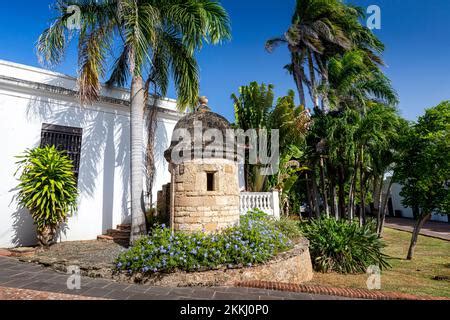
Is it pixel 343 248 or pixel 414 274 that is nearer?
pixel 343 248

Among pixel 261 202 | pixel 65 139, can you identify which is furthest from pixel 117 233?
pixel 261 202

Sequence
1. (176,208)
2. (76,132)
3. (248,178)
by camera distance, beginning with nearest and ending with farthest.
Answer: (176,208) < (76,132) < (248,178)

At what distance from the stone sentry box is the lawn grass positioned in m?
3.03

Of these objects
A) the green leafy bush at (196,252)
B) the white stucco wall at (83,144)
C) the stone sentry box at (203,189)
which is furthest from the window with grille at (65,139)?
the green leafy bush at (196,252)

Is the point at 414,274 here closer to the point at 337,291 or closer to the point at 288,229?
the point at 288,229

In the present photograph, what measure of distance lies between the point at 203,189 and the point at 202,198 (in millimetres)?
226

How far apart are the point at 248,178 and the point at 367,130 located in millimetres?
5517

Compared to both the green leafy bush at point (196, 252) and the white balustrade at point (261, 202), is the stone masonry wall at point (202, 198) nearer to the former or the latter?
the green leafy bush at point (196, 252)

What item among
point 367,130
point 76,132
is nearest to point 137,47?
point 76,132

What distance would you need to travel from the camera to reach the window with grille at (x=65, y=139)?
28.9 ft

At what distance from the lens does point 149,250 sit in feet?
18.0

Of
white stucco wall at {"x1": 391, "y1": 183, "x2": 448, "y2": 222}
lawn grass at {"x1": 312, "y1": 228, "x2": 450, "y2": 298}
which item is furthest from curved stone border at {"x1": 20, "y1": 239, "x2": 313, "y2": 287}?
white stucco wall at {"x1": 391, "y1": 183, "x2": 448, "y2": 222}

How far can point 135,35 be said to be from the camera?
731cm
